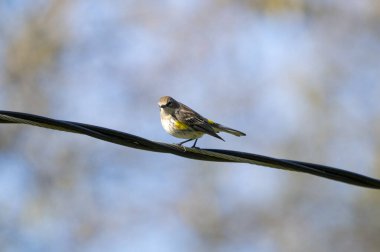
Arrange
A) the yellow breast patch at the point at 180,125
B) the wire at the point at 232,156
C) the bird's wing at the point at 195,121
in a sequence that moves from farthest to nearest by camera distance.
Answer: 1. the yellow breast patch at the point at 180,125
2. the bird's wing at the point at 195,121
3. the wire at the point at 232,156

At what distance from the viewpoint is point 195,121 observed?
1113 centimetres

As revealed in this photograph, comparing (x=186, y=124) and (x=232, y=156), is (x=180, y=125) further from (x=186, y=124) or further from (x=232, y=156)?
(x=232, y=156)

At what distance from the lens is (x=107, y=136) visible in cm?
760

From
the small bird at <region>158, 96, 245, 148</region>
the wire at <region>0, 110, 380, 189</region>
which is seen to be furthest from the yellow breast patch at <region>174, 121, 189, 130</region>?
the wire at <region>0, 110, 380, 189</region>

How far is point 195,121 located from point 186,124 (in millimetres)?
150

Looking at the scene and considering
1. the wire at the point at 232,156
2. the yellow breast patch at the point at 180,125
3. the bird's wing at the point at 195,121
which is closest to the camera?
the wire at the point at 232,156

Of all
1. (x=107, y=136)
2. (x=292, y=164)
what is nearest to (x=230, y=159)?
(x=292, y=164)

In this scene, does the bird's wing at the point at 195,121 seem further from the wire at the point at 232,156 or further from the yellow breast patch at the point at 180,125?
the wire at the point at 232,156

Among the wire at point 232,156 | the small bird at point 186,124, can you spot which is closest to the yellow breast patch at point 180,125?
the small bird at point 186,124

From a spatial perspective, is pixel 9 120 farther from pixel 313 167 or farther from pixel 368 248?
pixel 368 248

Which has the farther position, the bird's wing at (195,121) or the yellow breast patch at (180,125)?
the yellow breast patch at (180,125)

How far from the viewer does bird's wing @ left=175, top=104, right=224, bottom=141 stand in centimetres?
1086

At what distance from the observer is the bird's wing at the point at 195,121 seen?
10.9m

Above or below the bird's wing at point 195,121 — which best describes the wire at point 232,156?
below
